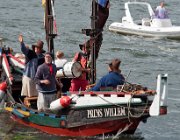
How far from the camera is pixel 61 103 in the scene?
49.4ft

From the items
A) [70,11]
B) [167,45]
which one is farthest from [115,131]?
[70,11]

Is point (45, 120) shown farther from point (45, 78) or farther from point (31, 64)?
point (31, 64)

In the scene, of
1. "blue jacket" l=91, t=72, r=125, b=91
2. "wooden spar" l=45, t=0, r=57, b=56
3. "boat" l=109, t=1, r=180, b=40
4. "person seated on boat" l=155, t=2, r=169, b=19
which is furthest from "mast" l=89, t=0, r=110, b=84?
"person seated on boat" l=155, t=2, r=169, b=19

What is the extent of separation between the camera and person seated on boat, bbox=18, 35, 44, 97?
52.7ft

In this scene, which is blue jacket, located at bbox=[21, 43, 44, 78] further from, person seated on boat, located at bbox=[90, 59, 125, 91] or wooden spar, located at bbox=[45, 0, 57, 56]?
person seated on boat, located at bbox=[90, 59, 125, 91]

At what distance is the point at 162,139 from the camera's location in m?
16.7

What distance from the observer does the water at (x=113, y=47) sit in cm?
1728

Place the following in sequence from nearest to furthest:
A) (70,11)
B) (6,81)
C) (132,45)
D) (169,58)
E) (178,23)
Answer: (6,81), (169,58), (132,45), (178,23), (70,11)

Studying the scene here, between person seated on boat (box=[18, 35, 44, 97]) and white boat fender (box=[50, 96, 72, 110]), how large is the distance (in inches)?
47.8

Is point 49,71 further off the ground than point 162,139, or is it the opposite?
point 49,71

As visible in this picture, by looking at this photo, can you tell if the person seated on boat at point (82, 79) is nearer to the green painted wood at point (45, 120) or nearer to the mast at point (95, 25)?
the mast at point (95, 25)

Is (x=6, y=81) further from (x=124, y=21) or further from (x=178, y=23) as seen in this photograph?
(x=178, y=23)

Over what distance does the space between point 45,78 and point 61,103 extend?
2.36 ft

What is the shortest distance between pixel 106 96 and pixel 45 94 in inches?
60.6
